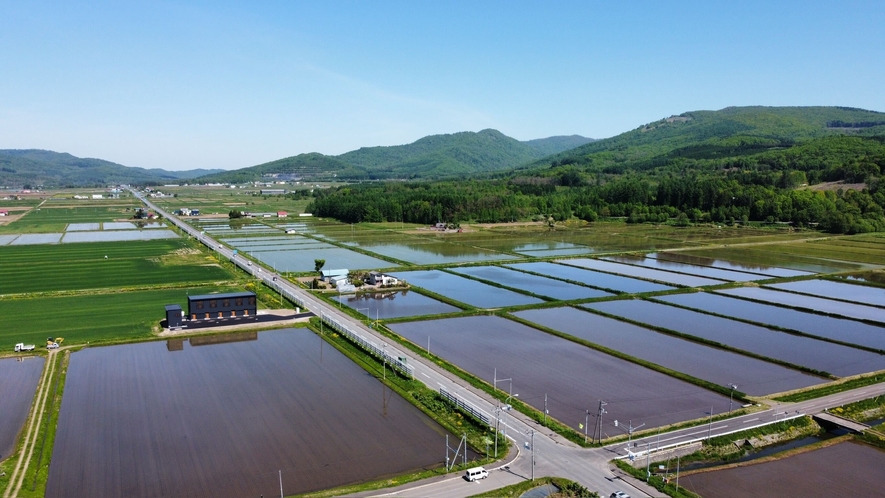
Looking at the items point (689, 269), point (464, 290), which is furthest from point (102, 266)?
point (689, 269)

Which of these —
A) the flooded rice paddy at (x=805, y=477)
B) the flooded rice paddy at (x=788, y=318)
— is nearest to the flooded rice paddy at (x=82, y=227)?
the flooded rice paddy at (x=788, y=318)

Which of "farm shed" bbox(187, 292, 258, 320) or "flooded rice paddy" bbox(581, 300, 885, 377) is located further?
"farm shed" bbox(187, 292, 258, 320)

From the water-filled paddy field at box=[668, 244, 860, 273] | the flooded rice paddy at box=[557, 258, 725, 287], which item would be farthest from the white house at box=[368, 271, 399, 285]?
the water-filled paddy field at box=[668, 244, 860, 273]

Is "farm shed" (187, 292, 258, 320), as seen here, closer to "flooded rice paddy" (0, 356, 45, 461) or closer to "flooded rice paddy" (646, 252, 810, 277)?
"flooded rice paddy" (0, 356, 45, 461)

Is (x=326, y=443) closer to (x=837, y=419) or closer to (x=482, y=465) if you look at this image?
(x=482, y=465)

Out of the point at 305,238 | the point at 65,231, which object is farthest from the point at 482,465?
the point at 65,231
